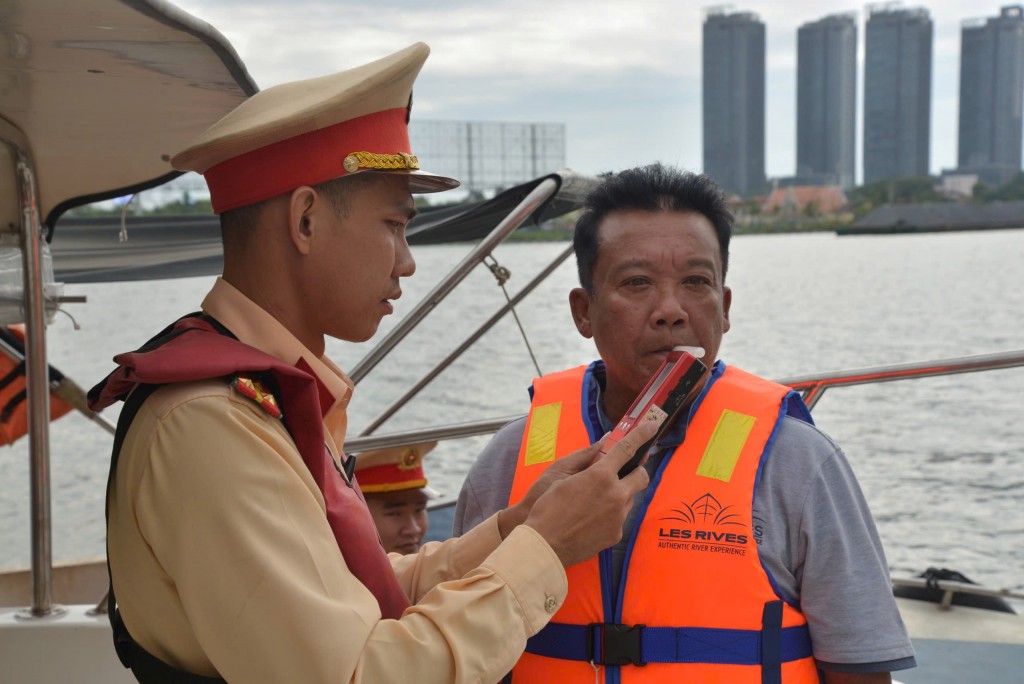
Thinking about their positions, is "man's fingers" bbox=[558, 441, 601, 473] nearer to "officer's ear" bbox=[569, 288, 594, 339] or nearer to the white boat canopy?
"officer's ear" bbox=[569, 288, 594, 339]

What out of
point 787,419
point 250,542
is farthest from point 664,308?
point 250,542

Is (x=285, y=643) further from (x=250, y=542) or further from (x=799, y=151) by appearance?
(x=799, y=151)

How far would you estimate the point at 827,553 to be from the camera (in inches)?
66.8

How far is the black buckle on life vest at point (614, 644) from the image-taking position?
1.77m

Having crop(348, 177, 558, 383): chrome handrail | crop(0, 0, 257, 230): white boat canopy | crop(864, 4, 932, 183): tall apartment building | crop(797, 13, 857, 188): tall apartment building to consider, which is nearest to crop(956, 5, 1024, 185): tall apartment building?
crop(864, 4, 932, 183): tall apartment building

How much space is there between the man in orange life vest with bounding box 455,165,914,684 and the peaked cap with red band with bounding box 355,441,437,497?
2600 millimetres

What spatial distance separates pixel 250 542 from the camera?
124cm

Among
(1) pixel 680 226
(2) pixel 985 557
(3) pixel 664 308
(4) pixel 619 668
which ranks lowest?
(2) pixel 985 557

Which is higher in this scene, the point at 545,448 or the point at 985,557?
the point at 545,448

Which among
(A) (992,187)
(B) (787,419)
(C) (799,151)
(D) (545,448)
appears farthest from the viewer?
(C) (799,151)

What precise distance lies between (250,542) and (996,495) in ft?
51.6

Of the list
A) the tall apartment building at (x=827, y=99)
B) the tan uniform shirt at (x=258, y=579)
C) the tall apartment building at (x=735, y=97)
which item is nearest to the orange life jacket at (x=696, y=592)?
the tan uniform shirt at (x=258, y=579)

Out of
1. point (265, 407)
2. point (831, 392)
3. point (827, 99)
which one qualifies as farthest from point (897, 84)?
point (265, 407)

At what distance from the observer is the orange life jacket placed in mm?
1738
